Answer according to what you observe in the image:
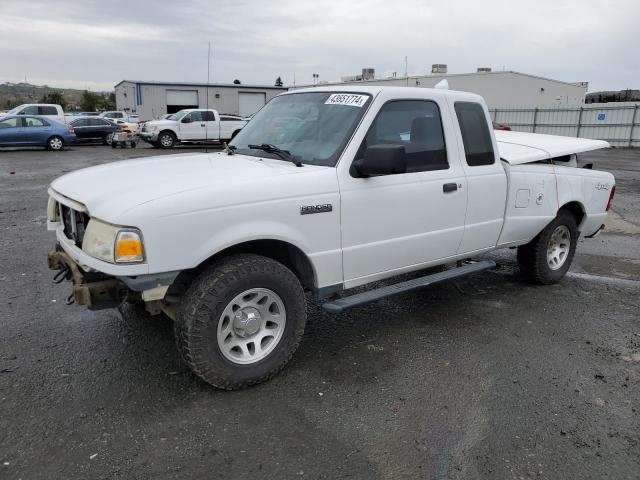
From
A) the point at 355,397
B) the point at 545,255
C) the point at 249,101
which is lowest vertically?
the point at 355,397

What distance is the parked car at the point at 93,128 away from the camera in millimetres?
26266

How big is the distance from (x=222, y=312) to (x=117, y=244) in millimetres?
765

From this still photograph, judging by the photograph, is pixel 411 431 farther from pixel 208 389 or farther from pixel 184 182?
pixel 184 182

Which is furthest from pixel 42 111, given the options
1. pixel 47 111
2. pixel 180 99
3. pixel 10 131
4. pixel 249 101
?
pixel 249 101

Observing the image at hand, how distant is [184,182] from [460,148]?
2447 millimetres

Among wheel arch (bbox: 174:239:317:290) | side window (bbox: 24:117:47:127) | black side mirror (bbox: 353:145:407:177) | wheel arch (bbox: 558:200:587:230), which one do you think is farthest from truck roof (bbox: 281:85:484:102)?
side window (bbox: 24:117:47:127)

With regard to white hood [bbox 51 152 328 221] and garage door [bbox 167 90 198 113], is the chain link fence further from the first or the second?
white hood [bbox 51 152 328 221]

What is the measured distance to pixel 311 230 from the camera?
360 centimetres

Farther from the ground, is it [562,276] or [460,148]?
[460,148]

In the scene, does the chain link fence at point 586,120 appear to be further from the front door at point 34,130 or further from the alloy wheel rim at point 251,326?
the alloy wheel rim at point 251,326

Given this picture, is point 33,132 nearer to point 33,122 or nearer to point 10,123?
point 33,122

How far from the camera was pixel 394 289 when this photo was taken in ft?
13.8

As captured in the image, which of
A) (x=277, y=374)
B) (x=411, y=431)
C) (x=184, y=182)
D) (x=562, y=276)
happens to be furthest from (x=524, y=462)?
(x=562, y=276)

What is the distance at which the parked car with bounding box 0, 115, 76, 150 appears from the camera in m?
21.5
